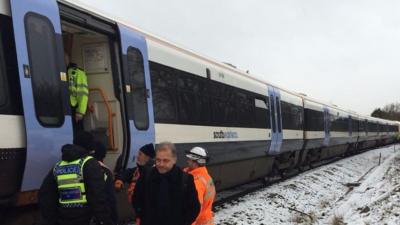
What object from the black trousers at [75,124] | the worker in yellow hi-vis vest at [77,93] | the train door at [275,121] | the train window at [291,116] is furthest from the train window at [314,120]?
the worker in yellow hi-vis vest at [77,93]

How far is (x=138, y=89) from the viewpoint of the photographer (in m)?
7.61

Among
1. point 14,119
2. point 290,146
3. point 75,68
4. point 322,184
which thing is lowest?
point 322,184

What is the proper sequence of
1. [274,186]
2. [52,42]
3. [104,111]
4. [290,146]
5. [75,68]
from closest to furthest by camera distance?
[52,42] < [75,68] < [104,111] < [274,186] < [290,146]

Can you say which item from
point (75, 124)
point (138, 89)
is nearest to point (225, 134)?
point (138, 89)

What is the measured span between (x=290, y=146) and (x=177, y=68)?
9.62 m

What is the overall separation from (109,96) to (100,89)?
6.1 inches

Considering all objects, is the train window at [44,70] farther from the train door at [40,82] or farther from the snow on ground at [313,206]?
the snow on ground at [313,206]

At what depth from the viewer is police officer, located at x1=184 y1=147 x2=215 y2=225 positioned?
4.39 metres

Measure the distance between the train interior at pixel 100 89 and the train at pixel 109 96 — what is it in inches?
0.5

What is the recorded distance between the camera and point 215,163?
35.6ft

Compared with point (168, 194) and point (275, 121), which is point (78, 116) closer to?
point (168, 194)

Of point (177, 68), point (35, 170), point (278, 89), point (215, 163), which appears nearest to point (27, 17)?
point (35, 170)

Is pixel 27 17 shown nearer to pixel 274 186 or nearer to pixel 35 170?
pixel 35 170

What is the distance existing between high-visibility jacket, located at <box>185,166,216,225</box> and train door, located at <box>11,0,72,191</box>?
1.81m
